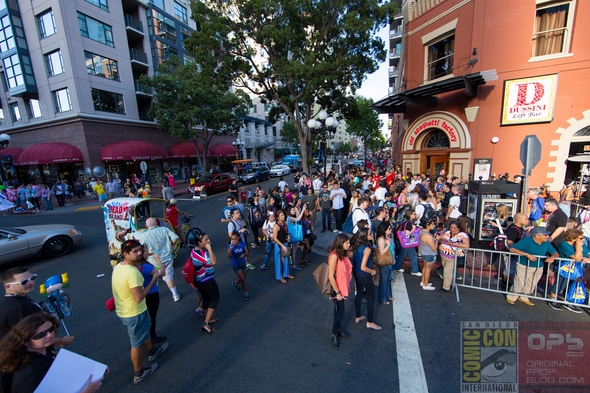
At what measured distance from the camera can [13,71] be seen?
870 inches

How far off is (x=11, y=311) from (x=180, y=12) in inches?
1502

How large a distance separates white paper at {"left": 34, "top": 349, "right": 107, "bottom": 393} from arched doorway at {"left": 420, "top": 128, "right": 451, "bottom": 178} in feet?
46.9

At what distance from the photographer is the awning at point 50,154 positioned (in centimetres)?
1950

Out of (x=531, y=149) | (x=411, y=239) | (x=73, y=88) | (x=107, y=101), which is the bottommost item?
(x=411, y=239)

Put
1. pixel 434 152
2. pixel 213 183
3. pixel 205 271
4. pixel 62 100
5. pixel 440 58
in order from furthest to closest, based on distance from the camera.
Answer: pixel 62 100 < pixel 213 183 < pixel 434 152 < pixel 440 58 < pixel 205 271

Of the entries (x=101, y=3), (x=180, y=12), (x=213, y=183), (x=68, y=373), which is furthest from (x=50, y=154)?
(x=68, y=373)

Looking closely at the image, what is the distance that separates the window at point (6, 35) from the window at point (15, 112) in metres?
4.65

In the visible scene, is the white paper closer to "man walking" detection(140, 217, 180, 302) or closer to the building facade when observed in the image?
"man walking" detection(140, 217, 180, 302)

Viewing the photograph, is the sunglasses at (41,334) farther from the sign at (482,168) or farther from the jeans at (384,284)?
the sign at (482,168)

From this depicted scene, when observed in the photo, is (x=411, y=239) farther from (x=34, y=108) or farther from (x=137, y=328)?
(x=34, y=108)

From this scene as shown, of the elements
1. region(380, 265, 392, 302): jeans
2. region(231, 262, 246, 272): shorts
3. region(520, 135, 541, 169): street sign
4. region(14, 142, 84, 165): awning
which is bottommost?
region(380, 265, 392, 302): jeans

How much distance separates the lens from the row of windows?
21.1 metres

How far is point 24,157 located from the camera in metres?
20.1

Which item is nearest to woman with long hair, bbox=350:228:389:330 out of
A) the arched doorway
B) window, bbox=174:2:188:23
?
the arched doorway
